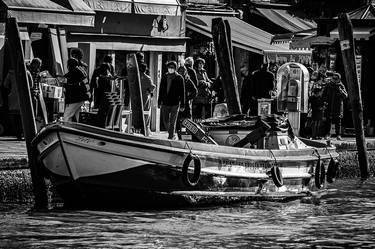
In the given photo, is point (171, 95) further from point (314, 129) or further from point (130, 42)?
point (130, 42)

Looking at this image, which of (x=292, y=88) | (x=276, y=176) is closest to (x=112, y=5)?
(x=292, y=88)

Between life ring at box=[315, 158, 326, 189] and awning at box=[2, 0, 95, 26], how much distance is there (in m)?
7.09

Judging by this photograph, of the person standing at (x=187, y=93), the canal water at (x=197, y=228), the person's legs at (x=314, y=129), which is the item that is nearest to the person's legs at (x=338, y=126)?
the person's legs at (x=314, y=129)

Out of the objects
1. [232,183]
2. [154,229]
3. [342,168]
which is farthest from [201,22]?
[154,229]

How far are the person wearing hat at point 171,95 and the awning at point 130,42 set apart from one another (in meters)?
5.41

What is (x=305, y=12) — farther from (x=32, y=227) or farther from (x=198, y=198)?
(x=32, y=227)

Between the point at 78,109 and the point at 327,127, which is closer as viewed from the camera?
the point at 78,109

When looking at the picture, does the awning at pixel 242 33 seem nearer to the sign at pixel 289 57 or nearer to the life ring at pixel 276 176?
the sign at pixel 289 57

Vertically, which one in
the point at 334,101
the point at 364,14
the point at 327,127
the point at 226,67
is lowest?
the point at 327,127

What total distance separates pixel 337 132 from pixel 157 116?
5.30 metres

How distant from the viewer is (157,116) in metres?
41.0

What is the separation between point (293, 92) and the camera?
123ft

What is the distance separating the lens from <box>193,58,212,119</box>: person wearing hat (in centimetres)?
3841

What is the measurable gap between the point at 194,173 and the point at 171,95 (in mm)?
7309
